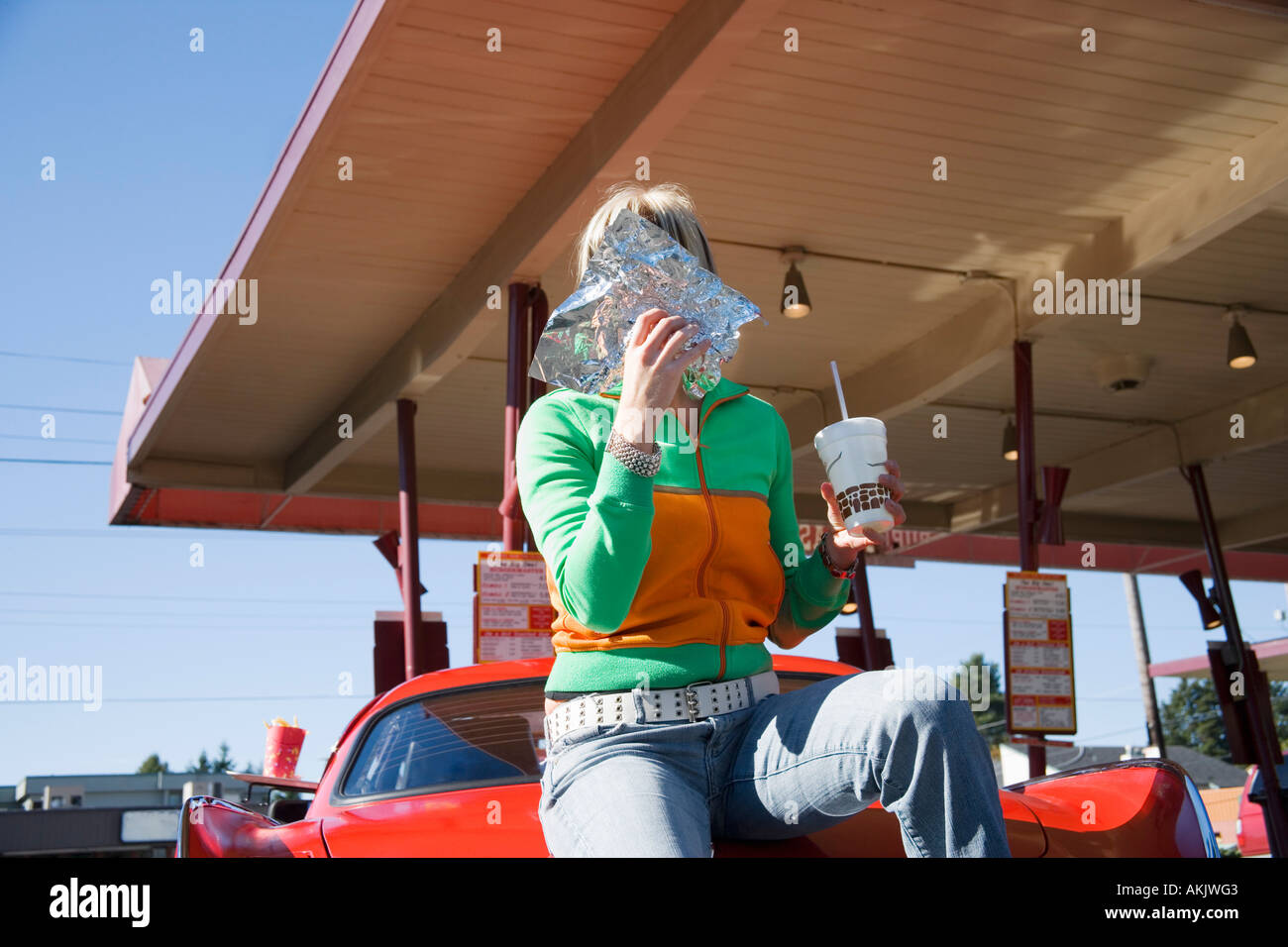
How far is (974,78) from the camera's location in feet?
21.4

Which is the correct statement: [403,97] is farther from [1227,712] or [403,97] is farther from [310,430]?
[1227,712]

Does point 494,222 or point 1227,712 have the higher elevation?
point 494,222

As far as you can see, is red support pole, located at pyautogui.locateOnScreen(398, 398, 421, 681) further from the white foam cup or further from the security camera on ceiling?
the white foam cup

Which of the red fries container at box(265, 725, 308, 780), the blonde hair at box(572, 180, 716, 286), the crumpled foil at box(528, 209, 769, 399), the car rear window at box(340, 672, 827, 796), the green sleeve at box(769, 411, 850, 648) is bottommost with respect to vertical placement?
the red fries container at box(265, 725, 308, 780)

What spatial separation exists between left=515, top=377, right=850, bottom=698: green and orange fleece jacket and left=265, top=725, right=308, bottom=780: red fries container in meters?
5.37

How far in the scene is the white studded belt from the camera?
1.75 metres

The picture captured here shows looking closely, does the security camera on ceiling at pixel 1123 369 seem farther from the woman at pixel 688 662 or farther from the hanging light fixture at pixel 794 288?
the woman at pixel 688 662

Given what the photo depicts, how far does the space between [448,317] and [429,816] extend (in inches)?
278

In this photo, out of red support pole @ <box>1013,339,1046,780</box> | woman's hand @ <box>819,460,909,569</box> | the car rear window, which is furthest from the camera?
red support pole @ <box>1013,339,1046,780</box>

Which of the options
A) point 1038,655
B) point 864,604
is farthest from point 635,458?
point 864,604

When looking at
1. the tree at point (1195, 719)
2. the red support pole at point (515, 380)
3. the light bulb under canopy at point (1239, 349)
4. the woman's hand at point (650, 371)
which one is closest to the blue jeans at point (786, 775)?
A: the woman's hand at point (650, 371)

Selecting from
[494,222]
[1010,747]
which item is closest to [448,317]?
[494,222]

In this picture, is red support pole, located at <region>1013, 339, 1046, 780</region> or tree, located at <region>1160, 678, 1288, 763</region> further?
tree, located at <region>1160, 678, 1288, 763</region>

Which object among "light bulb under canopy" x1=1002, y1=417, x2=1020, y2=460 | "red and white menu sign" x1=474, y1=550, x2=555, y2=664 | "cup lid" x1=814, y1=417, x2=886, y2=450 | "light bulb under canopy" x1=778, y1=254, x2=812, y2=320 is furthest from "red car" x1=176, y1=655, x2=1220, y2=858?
"light bulb under canopy" x1=1002, y1=417, x2=1020, y2=460
